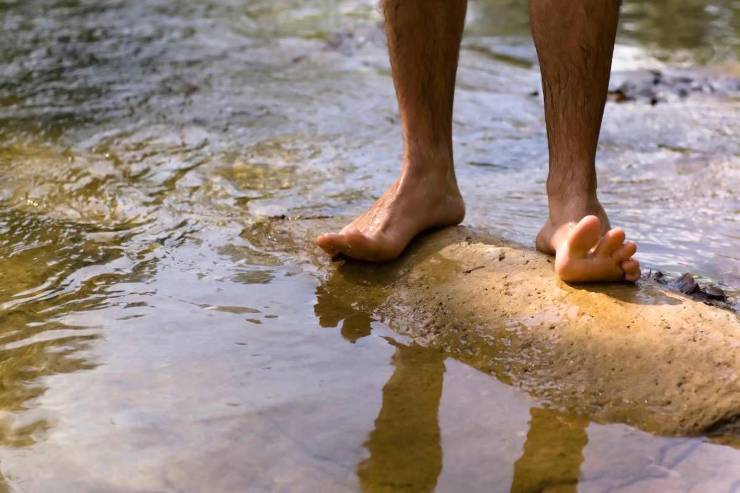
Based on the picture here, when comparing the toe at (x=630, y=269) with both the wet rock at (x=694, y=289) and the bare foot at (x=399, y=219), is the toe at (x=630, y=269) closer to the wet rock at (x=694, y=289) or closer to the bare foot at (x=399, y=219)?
the wet rock at (x=694, y=289)

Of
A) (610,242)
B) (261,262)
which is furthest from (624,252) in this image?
(261,262)

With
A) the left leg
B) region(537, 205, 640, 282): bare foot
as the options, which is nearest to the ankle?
the left leg

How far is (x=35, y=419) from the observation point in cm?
169

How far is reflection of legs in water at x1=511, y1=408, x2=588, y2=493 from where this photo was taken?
4.93 feet

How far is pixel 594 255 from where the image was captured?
2.03m

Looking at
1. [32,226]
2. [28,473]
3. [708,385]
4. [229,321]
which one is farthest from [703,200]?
[28,473]

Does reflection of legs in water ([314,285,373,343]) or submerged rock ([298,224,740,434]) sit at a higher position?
submerged rock ([298,224,740,434])

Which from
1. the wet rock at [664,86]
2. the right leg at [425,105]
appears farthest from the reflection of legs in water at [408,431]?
the wet rock at [664,86]

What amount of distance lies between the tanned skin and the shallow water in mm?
264

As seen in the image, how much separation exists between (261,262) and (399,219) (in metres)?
0.39

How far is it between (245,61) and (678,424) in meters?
3.90

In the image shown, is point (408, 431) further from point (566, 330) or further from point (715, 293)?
point (715, 293)

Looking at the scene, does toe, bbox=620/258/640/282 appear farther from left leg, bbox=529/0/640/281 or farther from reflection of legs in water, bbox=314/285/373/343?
reflection of legs in water, bbox=314/285/373/343

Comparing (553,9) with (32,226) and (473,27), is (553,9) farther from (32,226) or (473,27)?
(473,27)
